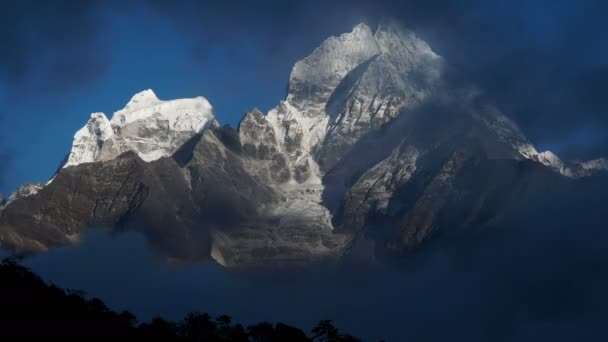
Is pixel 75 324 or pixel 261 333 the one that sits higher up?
pixel 261 333

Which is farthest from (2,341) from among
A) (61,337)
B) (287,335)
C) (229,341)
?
(287,335)

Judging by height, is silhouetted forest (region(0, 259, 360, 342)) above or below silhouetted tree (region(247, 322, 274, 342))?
below

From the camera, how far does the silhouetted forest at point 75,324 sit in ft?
421

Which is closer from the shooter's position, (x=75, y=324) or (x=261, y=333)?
(x=75, y=324)

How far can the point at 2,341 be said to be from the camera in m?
117

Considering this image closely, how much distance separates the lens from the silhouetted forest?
128 meters

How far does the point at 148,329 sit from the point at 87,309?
8.52 metres

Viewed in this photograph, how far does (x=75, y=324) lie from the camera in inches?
5330

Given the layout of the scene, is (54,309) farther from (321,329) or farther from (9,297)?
(321,329)

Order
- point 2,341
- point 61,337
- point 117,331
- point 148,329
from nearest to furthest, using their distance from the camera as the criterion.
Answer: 1. point 2,341
2. point 61,337
3. point 117,331
4. point 148,329

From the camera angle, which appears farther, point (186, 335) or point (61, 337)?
point (186, 335)

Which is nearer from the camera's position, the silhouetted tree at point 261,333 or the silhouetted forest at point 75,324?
the silhouetted forest at point 75,324

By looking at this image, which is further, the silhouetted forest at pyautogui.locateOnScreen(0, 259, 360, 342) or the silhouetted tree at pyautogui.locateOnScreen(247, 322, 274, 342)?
the silhouetted tree at pyautogui.locateOnScreen(247, 322, 274, 342)

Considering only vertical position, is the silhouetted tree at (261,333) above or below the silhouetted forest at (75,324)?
above
